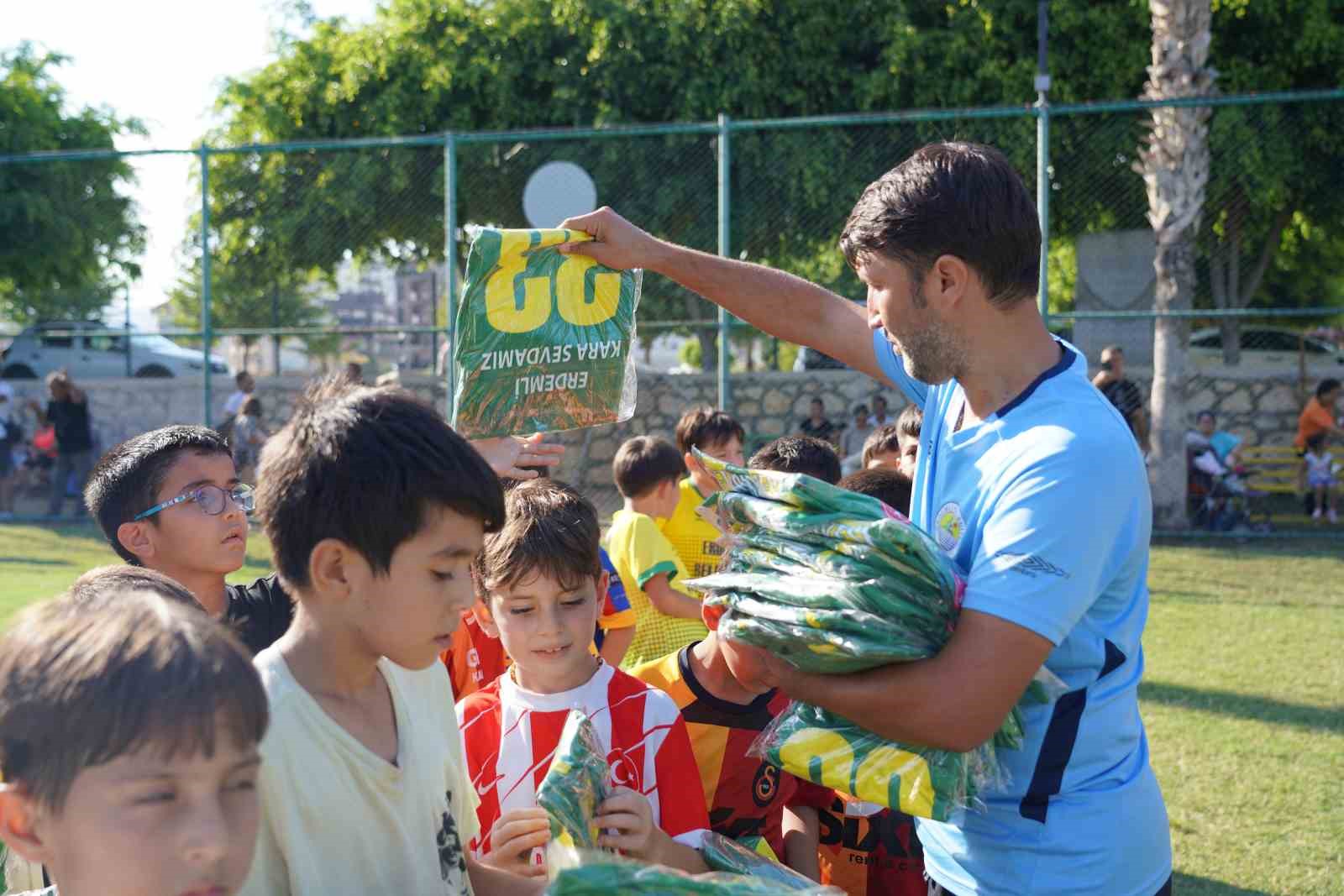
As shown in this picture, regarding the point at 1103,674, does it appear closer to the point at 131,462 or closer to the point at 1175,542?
the point at 131,462

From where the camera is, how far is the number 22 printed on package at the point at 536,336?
2758mm

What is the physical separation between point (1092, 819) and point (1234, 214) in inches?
632

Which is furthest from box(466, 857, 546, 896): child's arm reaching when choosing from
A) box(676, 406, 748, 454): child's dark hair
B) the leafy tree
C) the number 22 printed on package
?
the leafy tree

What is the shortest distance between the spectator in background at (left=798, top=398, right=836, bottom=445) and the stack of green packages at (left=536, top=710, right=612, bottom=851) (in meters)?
12.1

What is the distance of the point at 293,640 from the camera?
1.87 m

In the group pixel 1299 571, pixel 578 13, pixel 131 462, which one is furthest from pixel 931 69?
pixel 131 462

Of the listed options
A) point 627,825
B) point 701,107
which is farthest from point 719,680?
point 701,107

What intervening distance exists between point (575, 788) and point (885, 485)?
201 centimetres

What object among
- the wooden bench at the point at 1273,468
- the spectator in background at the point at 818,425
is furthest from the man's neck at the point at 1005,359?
the wooden bench at the point at 1273,468

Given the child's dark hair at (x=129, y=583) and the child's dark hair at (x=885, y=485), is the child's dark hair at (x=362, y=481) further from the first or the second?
the child's dark hair at (x=885, y=485)

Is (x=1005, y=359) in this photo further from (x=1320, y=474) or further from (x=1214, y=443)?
(x=1320, y=474)

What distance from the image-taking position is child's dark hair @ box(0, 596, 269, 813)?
56.7 inches

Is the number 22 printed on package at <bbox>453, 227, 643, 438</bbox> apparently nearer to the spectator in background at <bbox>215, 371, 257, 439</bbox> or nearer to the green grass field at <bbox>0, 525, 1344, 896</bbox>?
the green grass field at <bbox>0, 525, 1344, 896</bbox>

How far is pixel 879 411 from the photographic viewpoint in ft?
47.0
